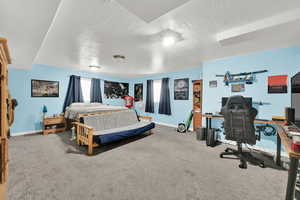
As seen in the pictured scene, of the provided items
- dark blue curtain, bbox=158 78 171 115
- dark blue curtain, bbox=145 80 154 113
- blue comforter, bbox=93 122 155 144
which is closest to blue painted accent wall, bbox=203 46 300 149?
dark blue curtain, bbox=158 78 171 115

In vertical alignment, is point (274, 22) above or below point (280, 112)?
above

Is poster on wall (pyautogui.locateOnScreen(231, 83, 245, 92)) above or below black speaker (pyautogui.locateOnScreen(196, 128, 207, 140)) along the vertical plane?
above

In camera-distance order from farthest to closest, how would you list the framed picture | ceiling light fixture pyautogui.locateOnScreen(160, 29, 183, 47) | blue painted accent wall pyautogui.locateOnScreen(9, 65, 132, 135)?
the framed picture
blue painted accent wall pyautogui.locateOnScreen(9, 65, 132, 135)
ceiling light fixture pyautogui.locateOnScreen(160, 29, 183, 47)

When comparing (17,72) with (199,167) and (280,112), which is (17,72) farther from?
(280,112)

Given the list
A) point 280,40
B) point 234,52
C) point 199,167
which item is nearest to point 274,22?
point 280,40

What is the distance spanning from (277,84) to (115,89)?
5677mm

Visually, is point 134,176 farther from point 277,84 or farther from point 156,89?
point 156,89

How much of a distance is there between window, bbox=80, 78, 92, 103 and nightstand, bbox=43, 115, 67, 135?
4.02 feet

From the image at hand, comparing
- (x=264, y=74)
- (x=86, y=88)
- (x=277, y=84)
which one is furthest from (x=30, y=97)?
(x=277, y=84)

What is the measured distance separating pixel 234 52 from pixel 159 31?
202 cm

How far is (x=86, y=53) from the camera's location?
9.50 ft

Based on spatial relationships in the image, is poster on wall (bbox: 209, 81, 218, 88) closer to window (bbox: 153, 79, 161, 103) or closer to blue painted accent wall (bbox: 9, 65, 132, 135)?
window (bbox: 153, 79, 161, 103)

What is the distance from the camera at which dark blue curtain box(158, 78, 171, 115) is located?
5.12m

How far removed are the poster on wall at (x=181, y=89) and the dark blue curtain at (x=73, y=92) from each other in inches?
152
